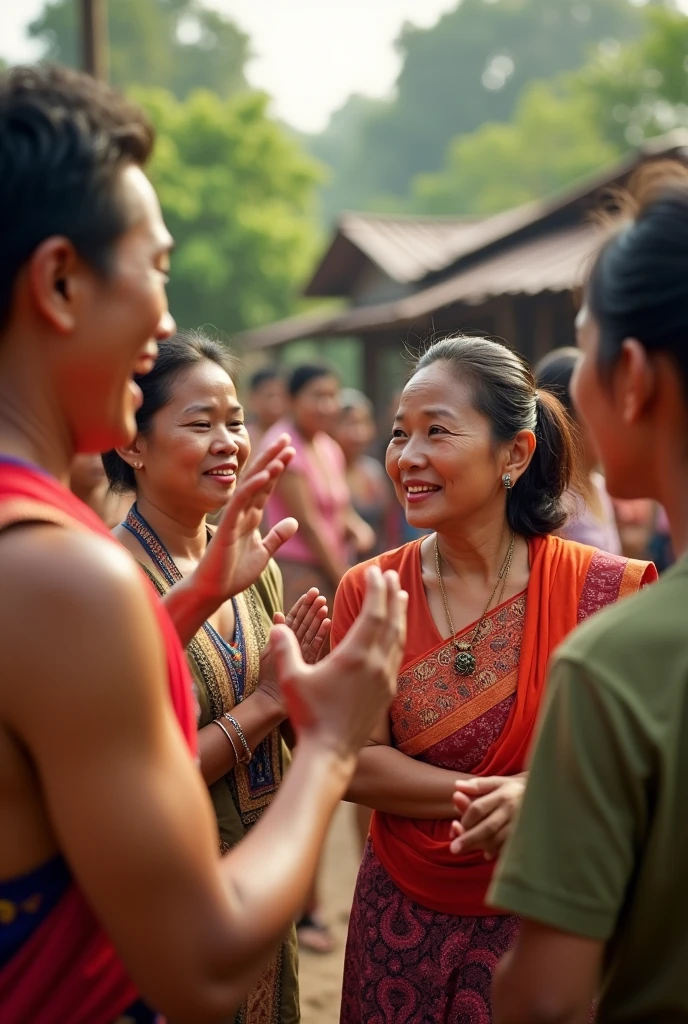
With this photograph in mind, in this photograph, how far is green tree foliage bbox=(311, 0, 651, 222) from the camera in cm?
8250

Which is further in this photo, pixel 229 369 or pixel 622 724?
pixel 229 369

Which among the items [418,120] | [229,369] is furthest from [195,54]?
[229,369]

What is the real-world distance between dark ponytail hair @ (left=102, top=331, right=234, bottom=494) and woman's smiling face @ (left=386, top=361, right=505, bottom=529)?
1.76ft

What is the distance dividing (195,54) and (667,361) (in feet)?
242

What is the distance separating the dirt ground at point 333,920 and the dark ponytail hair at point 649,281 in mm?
3190

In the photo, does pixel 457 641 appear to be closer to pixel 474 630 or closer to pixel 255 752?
pixel 474 630

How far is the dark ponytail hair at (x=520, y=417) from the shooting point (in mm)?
2643

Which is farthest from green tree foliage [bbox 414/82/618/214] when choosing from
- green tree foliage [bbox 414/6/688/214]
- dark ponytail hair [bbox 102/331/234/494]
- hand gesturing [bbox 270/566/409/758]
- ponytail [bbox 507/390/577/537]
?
hand gesturing [bbox 270/566/409/758]

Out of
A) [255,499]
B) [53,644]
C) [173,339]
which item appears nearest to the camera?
[53,644]

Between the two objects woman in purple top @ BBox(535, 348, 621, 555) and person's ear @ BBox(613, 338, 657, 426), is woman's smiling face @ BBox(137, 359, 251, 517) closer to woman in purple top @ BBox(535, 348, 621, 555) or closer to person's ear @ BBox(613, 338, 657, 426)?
person's ear @ BBox(613, 338, 657, 426)

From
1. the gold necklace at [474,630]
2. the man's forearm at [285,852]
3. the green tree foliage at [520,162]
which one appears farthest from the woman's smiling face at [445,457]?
the green tree foliage at [520,162]

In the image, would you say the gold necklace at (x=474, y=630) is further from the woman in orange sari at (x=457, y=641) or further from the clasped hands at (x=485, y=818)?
the clasped hands at (x=485, y=818)

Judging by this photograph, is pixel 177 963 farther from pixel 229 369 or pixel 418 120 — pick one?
pixel 418 120

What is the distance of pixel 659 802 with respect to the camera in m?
1.32
